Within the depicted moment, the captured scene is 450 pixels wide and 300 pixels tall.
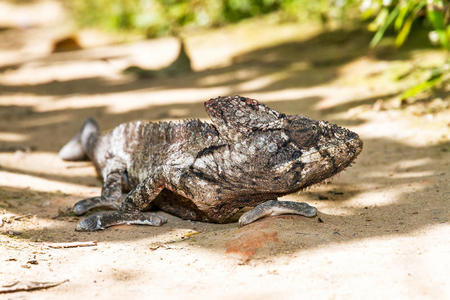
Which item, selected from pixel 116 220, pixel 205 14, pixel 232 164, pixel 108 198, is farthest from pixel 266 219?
pixel 205 14

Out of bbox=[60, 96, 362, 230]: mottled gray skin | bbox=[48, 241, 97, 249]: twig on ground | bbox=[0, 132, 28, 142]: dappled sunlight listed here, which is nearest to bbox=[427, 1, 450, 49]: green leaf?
bbox=[60, 96, 362, 230]: mottled gray skin

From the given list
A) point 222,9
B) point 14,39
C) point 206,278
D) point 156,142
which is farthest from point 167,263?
point 14,39

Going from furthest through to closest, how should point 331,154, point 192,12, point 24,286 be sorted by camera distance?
point 192,12
point 331,154
point 24,286

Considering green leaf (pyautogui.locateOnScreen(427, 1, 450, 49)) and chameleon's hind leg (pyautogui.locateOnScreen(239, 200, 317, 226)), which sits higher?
green leaf (pyautogui.locateOnScreen(427, 1, 450, 49))

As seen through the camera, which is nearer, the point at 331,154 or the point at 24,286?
Answer: the point at 24,286

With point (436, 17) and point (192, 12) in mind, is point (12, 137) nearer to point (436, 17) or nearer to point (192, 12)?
point (436, 17)

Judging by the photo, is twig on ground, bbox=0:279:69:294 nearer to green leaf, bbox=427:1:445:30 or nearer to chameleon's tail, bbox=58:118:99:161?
chameleon's tail, bbox=58:118:99:161

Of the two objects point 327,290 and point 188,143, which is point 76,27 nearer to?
point 188,143

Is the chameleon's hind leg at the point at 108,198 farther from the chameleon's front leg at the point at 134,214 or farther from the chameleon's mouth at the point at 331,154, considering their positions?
the chameleon's mouth at the point at 331,154
